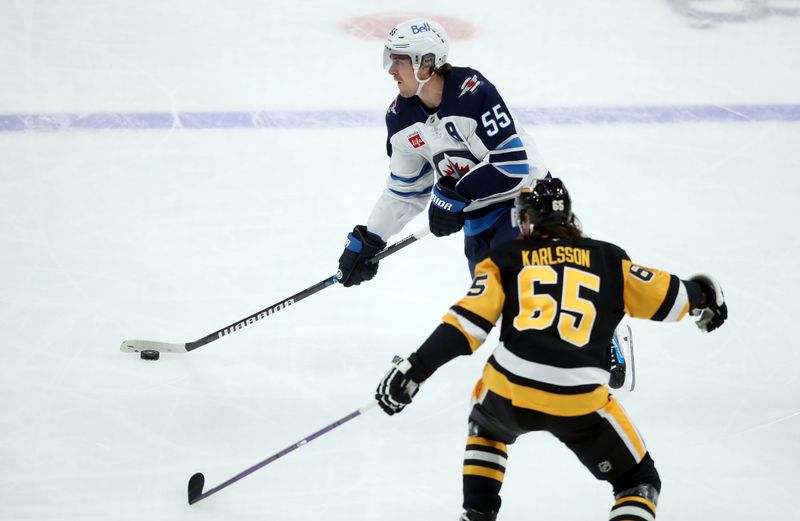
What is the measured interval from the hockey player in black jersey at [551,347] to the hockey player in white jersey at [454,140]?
2.36ft

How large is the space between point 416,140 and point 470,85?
0.33 metres

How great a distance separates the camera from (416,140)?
144 inches

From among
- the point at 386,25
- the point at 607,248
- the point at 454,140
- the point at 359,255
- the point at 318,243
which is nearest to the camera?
the point at 607,248

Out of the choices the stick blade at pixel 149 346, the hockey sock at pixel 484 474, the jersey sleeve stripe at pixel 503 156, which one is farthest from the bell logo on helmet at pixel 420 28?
the stick blade at pixel 149 346

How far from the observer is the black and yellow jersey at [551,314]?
2570 millimetres

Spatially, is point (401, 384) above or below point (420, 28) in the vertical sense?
below

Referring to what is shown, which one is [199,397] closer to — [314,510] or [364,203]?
[314,510]

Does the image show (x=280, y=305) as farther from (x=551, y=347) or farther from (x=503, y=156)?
(x=551, y=347)

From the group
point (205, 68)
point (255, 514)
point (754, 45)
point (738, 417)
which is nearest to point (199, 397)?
point (255, 514)

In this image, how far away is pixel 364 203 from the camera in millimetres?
5121

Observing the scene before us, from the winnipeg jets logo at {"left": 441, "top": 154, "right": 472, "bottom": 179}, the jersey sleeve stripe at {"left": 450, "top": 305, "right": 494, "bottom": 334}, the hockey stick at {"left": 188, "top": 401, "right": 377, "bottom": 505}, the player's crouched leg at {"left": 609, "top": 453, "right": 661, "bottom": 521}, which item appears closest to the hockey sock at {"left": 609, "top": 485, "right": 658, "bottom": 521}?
the player's crouched leg at {"left": 609, "top": 453, "right": 661, "bottom": 521}

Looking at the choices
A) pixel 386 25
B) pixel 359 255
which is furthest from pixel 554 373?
pixel 386 25

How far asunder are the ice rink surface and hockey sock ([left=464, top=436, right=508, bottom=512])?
605mm

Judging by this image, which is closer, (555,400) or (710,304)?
(555,400)
